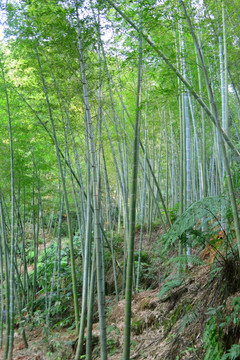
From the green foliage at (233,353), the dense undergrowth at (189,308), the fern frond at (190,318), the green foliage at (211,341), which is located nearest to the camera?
the green foliage at (233,353)

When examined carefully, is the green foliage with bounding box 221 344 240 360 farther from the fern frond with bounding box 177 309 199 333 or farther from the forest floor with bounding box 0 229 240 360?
the fern frond with bounding box 177 309 199 333

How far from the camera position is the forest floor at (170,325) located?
2.25 m

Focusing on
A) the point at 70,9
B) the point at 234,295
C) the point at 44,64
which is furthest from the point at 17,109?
the point at 234,295

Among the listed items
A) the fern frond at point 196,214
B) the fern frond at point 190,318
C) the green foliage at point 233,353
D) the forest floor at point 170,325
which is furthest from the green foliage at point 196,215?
the green foliage at point 233,353

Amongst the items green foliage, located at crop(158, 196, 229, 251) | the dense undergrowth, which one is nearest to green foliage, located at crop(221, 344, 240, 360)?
the dense undergrowth

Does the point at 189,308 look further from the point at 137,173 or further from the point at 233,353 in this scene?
the point at 137,173

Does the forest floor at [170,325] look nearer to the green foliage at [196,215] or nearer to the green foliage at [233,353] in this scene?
the green foliage at [233,353]

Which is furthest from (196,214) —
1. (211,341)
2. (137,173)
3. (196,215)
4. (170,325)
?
(170,325)

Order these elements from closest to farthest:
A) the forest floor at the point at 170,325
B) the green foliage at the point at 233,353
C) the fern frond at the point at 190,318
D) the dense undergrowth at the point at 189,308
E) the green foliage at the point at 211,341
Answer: the green foliage at the point at 233,353 < the green foliage at the point at 211,341 < the dense undergrowth at the point at 189,308 < the forest floor at the point at 170,325 < the fern frond at the point at 190,318

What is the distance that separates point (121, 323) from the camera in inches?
163

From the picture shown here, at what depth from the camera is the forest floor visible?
2.25 meters

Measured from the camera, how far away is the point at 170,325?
293 centimetres

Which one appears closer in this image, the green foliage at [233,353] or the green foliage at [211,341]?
the green foliage at [233,353]

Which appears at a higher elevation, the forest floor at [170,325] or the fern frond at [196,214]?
the fern frond at [196,214]
